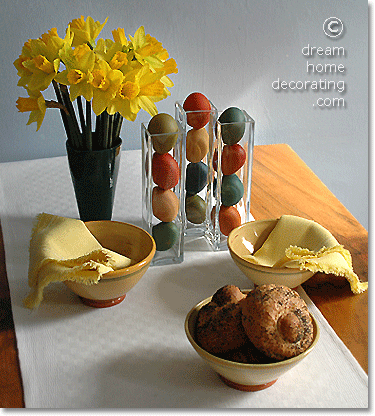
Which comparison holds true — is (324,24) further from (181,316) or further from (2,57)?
(181,316)

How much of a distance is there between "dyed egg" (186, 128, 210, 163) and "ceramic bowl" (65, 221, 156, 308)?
196 mm

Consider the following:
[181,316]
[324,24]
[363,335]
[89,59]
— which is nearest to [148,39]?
[89,59]

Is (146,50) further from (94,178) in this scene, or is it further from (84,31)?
(94,178)

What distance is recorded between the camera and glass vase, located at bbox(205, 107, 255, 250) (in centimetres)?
90

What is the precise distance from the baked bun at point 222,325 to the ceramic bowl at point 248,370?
14mm

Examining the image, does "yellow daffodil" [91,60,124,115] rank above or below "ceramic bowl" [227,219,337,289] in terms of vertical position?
above

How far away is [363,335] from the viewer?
736 millimetres

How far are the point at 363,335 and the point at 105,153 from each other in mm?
502

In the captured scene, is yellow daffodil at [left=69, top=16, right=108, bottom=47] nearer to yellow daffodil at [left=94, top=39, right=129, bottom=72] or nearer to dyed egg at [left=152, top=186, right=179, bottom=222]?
yellow daffodil at [left=94, top=39, right=129, bottom=72]

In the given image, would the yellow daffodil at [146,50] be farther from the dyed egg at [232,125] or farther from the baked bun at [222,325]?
the baked bun at [222,325]

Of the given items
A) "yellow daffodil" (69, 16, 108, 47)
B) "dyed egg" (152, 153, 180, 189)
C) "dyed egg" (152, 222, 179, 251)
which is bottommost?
"dyed egg" (152, 222, 179, 251)

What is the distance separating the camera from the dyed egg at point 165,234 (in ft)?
2.88

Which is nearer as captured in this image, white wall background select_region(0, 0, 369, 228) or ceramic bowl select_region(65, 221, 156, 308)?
ceramic bowl select_region(65, 221, 156, 308)

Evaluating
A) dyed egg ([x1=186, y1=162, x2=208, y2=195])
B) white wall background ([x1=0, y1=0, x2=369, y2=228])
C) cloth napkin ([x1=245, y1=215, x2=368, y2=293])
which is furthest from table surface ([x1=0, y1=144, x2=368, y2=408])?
white wall background ([x1=0, y1=0, x2=369, y2=228])
